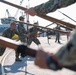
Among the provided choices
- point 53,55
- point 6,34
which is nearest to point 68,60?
point 53,55

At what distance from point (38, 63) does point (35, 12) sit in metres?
3.52

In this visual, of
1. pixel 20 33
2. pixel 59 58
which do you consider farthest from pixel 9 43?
pixel 20 33

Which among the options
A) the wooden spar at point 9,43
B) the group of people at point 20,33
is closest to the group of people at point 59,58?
the wooden spar at point 9,43

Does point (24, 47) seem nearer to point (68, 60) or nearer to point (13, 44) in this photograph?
point (13, 44)

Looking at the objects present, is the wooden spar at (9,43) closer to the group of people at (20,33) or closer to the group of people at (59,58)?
the group of people at (59,58)

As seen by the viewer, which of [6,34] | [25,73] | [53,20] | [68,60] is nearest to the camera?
[68,60]

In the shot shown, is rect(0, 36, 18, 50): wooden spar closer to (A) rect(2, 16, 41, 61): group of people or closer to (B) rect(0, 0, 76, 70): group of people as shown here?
(B) rect(0, 0, 76, 70): group of people

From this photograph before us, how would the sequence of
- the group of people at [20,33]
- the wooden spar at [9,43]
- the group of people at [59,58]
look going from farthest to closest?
1. the group of people at [20,33]
2. the wooden spar at [9,43]
3. the group of people at [59,58]

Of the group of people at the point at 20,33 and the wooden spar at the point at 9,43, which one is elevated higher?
the wooden spar at the point at 9,43

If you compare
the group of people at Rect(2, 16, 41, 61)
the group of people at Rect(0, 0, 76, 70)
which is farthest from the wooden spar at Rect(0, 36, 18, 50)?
the group of people at Rect(2, 16, 41, 61)

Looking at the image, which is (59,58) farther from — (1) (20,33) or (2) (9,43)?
(1) (20,33)

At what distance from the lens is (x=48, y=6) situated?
20.5ft

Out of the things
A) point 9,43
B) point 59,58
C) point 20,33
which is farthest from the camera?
point 20,33

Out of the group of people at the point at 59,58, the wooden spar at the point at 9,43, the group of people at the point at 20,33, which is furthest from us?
the group of people at the point at 20,33
